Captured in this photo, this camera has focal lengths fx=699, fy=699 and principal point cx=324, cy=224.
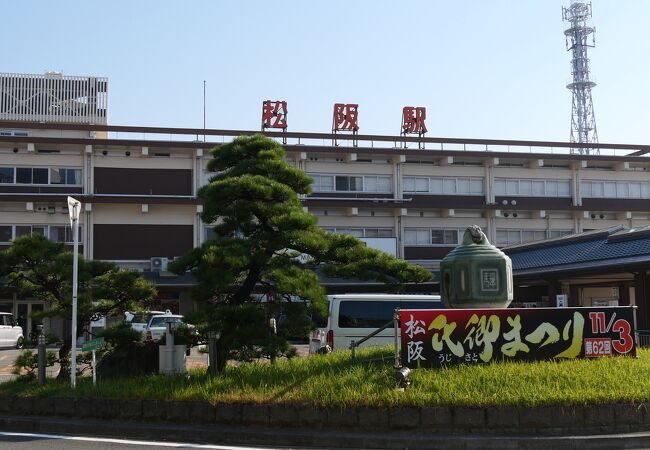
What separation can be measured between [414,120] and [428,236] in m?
6.68

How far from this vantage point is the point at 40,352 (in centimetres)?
1229

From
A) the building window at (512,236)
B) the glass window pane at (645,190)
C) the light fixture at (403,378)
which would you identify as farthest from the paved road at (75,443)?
the glass window pane at (645,190)

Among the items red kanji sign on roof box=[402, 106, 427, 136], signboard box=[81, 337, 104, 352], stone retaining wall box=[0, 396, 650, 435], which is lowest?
stone retaining wall box=[0, 396, 650, 435]

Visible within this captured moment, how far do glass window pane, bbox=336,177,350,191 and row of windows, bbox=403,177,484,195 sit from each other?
3290 millimetres

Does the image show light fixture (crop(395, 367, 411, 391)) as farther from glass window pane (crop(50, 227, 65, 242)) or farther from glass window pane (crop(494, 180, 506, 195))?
glass window pane (crop(494, 180, 506, 195))

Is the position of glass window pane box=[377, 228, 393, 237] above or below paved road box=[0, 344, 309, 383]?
above

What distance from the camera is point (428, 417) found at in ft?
29.5

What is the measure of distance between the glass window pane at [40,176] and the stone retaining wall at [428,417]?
94.1 ft

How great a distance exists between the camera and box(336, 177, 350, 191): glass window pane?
38688 mm

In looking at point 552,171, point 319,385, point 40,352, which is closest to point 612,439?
point 319,385

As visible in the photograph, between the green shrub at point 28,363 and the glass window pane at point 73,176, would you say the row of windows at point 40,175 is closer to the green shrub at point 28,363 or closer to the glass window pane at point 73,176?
the glass window pane at point 73,176

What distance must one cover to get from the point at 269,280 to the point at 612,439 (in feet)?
19.3

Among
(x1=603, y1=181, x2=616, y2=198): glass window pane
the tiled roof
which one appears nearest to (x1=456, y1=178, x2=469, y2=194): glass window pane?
(x1=603, y1=181, x2=616, y2=198): glass window pane

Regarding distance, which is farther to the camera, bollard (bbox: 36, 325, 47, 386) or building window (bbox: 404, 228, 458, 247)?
building window (bbox: 404, 228, 458, 247)
